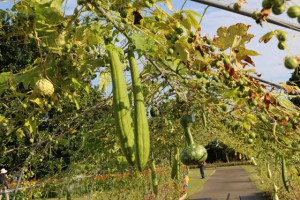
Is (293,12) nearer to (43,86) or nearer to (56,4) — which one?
(56,4)

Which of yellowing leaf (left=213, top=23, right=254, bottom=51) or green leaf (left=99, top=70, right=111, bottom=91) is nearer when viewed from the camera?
yellowing leaf (left=213, top=23, right=254, bottom=51)

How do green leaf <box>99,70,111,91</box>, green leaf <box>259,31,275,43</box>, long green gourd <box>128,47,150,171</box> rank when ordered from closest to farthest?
1. green leaf <box>259,31,275,43</box>
2. long green gourd <box>128,47,150,171</box>
3. green leaf <box>99,70,111,91</box>

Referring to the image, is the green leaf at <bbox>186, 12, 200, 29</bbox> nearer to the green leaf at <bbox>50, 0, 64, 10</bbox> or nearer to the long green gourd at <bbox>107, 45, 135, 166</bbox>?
the long green gourd at <bbox>107, 45, 135, 166</bbox>

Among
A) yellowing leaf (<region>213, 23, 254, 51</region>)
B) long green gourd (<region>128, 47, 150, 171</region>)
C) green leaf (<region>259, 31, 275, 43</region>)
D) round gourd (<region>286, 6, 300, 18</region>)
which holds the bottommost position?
long green gourd (<region>128, 47, 150, 171</region>)

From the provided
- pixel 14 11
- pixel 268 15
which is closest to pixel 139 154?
pixel 268 15

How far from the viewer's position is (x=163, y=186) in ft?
30.1

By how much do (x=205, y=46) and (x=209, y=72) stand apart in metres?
0.28

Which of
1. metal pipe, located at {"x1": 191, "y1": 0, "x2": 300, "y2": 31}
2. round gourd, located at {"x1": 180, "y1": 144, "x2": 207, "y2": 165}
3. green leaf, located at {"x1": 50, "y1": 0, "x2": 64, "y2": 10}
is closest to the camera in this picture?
metal pipe, located at {"x1": 191, "y1": 0, "x2": 300, "y2": 31}

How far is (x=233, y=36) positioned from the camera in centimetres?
198

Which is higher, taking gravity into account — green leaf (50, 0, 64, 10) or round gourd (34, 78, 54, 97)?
green leaf (50, 0, 64, 10)

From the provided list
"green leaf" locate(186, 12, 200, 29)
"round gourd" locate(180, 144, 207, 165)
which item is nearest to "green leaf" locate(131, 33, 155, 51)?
"green leaf" locate(186, 12, 200, 29)

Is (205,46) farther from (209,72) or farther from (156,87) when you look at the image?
(156,87)

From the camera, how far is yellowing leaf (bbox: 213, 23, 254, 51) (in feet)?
6.52

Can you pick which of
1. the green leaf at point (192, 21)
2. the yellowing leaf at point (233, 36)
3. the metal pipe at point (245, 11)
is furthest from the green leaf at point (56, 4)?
the metal pipe at point (245, 11)
